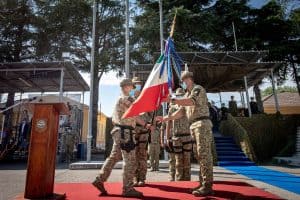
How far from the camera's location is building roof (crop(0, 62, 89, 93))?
13.4 meters

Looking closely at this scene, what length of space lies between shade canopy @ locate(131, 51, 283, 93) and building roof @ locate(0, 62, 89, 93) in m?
3.55

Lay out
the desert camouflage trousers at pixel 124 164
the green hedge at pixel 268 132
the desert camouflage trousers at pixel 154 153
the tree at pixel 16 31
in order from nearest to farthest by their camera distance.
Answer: the desert camouflage trousers at pixel 124 164, the desert camouflage trousers at pixel 154 153, the green hedge at pixel 268 132, the tree at pixel 16 31

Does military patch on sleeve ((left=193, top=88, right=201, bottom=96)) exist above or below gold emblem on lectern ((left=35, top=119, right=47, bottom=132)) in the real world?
above

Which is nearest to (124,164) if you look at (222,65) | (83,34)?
(222,65)

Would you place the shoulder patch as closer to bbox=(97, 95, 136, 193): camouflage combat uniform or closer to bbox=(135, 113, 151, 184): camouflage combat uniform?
bbox=(97, 95, 136, 193): camouflage combat uniform

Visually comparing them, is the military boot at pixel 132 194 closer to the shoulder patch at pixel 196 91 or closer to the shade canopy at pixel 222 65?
the shoulder patch at pixel 196 91

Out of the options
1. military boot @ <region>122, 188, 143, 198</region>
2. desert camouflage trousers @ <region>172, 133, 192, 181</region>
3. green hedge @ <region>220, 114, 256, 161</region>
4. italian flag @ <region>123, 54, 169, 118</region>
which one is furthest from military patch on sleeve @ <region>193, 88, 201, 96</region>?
green hedge @ <region>220, 114, 256, 161</region>

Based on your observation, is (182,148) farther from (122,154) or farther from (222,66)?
(222,66)

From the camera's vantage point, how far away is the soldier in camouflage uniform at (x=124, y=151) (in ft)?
14.8

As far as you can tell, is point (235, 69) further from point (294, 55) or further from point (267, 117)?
point (294, 55)

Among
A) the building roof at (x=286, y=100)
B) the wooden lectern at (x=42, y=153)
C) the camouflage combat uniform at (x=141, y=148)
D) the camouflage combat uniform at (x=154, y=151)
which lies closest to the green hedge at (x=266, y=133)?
the camouflage combat uniform at (x=154, y=151)

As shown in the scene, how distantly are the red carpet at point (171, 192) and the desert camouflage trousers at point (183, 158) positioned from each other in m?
0.46

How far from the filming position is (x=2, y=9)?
19.0 meters

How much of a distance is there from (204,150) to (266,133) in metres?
10.6
